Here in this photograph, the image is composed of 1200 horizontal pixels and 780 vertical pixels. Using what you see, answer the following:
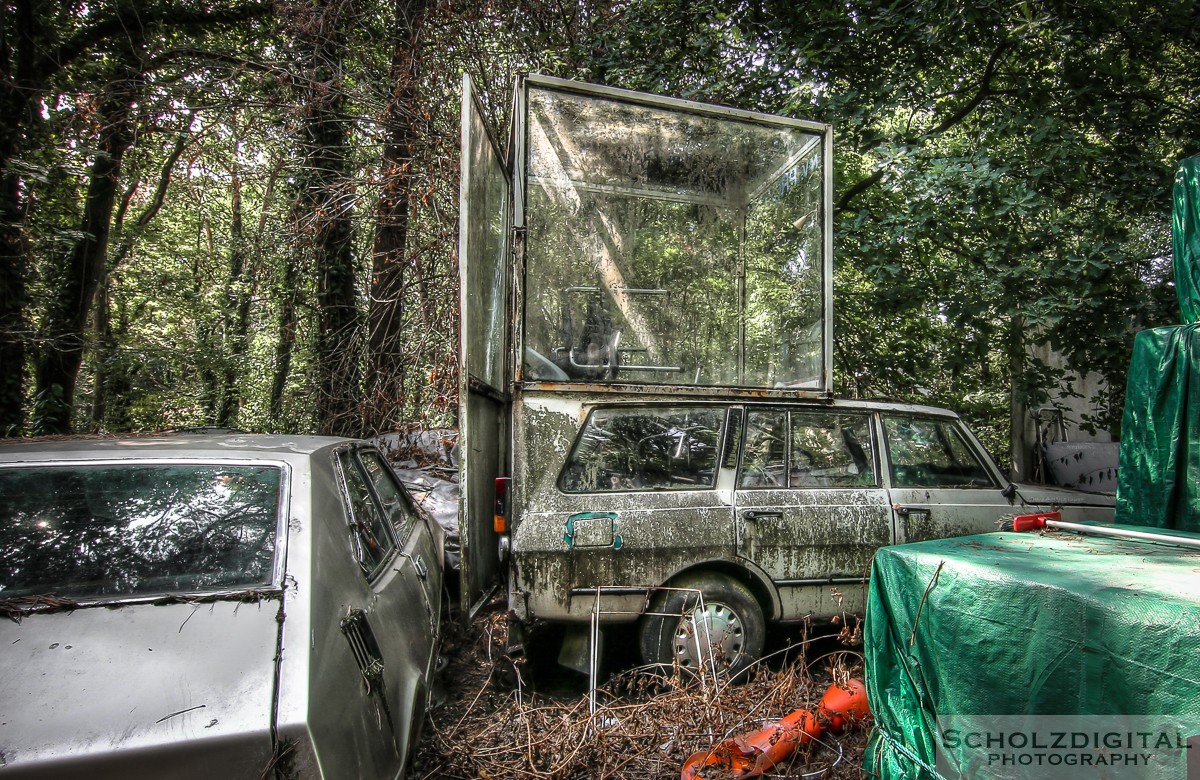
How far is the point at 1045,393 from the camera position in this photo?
20.8 ft

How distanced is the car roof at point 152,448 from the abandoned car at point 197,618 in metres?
0.01

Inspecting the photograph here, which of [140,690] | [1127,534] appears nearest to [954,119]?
[1127,534]

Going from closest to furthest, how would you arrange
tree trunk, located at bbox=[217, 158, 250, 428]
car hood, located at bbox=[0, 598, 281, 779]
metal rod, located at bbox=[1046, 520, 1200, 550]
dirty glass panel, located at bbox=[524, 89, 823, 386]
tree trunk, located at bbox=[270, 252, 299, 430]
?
1. car hood, located at bbox=[0, 598, 281, 779]
2. metal rod, located at bbox=[1046, 520, 1200, 550]
3. dirty glass panel, located at bbox=[524, 89, 823, 386]
4. tree trunk, located at bbox=[270, 252, 299, 430]
5. tree trunk, located at bbox=[217, 158, 250, 428]

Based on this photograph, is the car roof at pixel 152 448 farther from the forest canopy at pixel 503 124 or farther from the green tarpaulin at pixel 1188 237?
the green tarpaulin at pixel 1188 237

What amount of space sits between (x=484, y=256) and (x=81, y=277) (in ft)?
21.3

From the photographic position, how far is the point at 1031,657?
5.90 feet

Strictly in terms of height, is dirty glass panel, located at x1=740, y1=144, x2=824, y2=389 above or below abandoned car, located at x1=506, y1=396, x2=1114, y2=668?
above

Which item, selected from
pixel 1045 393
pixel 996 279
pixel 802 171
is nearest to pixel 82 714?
pixel 802 171

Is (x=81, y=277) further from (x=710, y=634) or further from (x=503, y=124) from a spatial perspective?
(x=710, y=634)

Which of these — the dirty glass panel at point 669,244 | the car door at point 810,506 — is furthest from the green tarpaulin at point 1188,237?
the dirty glass panel at point 669,244

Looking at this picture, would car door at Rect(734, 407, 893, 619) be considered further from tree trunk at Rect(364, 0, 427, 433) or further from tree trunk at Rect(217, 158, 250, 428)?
tree trunk at Rect(217, 158, 250, 428)

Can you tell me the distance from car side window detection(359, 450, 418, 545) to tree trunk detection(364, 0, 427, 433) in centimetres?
317

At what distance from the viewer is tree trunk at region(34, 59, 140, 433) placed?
707cm

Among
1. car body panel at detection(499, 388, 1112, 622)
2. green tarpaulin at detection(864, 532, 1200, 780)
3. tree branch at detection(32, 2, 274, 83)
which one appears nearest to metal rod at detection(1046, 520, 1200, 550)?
green tarpaulin at detection(864, 532, 1200, 780)
